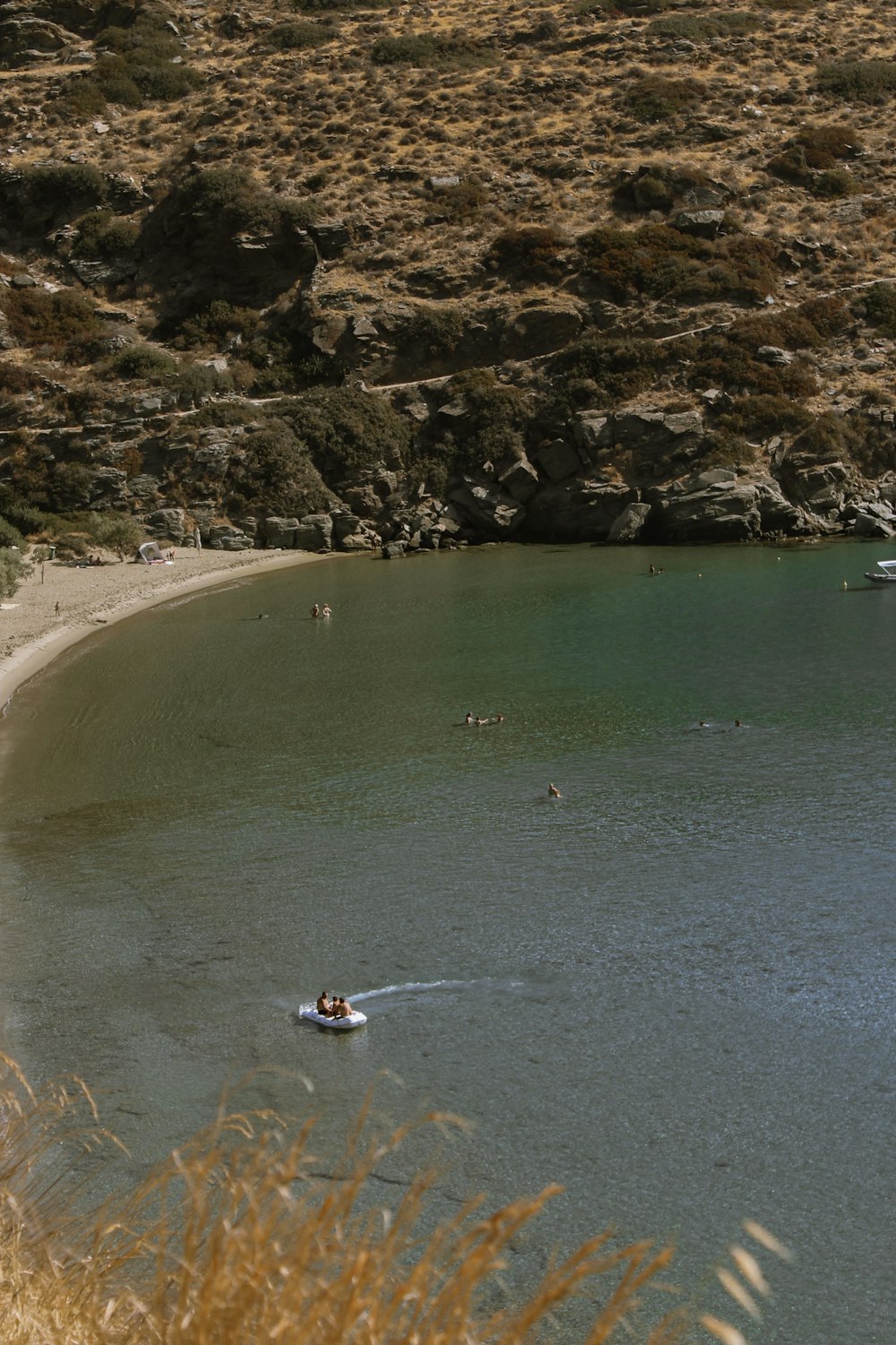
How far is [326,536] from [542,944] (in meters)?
43.3

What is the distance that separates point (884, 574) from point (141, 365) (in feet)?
132

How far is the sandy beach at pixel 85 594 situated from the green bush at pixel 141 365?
41.2 feet

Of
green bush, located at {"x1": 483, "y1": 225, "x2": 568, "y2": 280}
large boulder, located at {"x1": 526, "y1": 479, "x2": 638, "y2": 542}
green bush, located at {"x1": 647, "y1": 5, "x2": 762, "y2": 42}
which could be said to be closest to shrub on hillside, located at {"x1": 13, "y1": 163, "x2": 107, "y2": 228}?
green bush, located at {"x1": 483, "y1": 225, "x2": 568, "y2": 280}

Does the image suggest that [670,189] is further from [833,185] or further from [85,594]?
[85,594]

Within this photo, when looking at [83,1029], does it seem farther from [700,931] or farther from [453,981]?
[700,931]

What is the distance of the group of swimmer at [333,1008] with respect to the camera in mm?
13945

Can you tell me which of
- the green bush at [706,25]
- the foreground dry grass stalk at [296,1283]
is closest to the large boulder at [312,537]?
the green bush at [706,25]

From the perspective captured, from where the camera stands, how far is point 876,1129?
11664mm

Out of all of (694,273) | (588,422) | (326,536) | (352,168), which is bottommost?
(326,536)

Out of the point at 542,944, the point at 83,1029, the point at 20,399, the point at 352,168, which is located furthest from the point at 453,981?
the point at 352,168

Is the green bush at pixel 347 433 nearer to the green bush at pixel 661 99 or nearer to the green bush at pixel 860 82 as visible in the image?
the green bush at pixel 661 99

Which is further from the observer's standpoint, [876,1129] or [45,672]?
[45,672]

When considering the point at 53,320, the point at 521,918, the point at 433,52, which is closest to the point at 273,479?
the point at 53,320

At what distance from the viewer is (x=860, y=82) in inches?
2931
